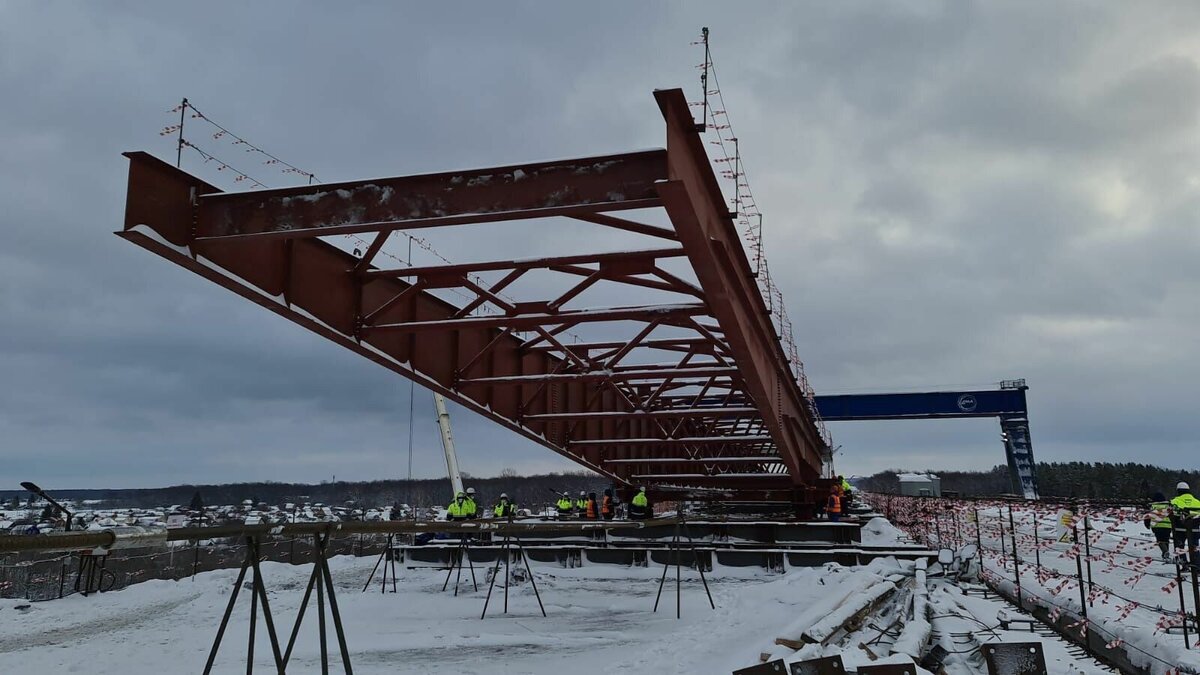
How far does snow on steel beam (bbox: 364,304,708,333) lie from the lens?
10852mm

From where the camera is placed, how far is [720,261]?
9.48m

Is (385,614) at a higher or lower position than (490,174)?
lower

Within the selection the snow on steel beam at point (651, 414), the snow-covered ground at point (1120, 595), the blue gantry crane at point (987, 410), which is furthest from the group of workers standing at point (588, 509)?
the blue gantry crane at point (987, 410)

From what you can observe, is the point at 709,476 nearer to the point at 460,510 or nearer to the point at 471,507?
the point at 471,507

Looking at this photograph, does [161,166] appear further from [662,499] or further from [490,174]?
[662,499]

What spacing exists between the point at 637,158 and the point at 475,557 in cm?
1496

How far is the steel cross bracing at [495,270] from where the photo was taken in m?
7.37

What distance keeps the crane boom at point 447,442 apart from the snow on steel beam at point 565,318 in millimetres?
30546

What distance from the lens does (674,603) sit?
45.0 feet

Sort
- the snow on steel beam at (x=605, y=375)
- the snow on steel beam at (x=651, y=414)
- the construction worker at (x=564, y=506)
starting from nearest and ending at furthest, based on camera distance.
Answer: the snow on steel beam at (x=605, y=375) < the snow on steel beam at (x=651, y=414) < the construction worker at (x=564, y=506)

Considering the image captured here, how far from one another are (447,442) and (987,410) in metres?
29.2

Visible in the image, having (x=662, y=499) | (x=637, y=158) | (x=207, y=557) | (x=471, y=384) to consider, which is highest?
(x=637, y=158)

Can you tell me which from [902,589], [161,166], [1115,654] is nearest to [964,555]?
[902,589]

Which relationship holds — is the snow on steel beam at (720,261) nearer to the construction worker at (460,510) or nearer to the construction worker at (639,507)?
the construction worker at (639,507)
